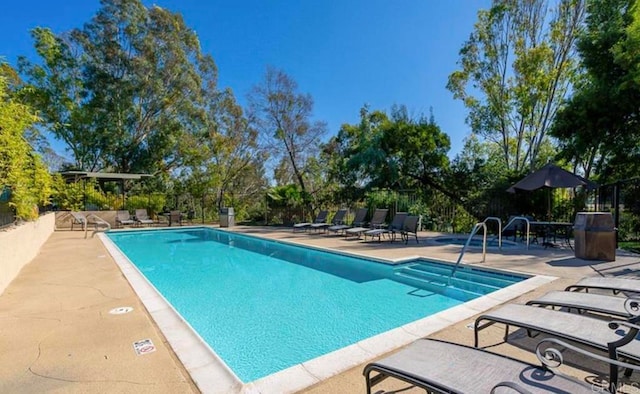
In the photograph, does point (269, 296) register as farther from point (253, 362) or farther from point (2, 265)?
point (2, 265)

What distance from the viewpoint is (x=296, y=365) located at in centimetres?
254

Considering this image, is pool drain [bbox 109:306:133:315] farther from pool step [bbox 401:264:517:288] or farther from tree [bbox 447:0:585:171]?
tree [bbox 447:0:585:171]

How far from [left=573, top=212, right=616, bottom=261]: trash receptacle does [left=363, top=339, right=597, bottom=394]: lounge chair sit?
6105mm

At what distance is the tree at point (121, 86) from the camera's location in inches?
791

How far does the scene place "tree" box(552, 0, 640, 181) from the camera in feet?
31.1

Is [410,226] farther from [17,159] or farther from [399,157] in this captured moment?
[17,159]

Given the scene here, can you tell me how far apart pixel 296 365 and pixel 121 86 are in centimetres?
2349

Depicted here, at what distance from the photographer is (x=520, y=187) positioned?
947cm

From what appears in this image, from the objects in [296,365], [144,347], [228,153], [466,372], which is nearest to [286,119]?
[228,153]

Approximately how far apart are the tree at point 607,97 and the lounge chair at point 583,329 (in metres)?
9.48

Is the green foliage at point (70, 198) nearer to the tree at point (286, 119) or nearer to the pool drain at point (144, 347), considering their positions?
the tree at point (286, 119)

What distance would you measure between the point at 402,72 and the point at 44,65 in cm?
2135

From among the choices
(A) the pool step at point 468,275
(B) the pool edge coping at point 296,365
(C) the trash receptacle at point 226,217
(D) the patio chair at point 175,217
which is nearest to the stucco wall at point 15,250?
(B) the pool edge coping at point 296,365

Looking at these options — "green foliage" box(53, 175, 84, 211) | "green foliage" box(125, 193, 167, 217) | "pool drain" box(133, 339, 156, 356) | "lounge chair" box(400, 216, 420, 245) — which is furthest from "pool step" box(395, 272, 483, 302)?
"green foliage" box(53, 175, 84, 211)
